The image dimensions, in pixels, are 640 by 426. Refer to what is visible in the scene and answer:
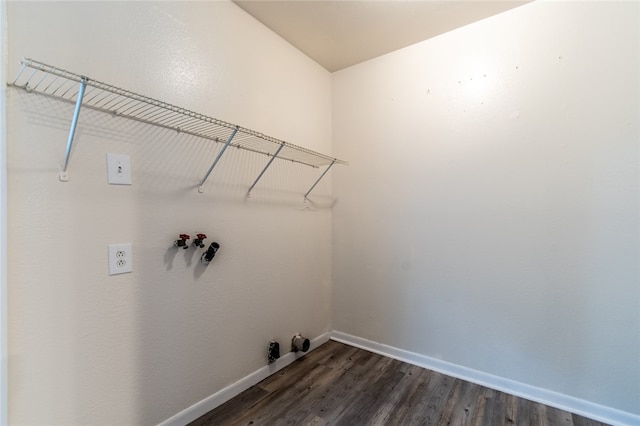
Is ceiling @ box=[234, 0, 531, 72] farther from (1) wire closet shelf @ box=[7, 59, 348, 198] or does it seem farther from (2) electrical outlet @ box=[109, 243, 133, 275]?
(2) electrical outlet @ box=[109, 243, 133, 275]

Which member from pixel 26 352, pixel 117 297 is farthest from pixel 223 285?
pixel 26 352

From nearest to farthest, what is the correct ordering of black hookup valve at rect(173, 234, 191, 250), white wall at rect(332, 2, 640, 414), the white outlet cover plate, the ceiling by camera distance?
the white outlet cover plate, black hookup valve at rect(173, 234, 191, 250), white wall at rect(332, 2, 640, 414), the ceiling

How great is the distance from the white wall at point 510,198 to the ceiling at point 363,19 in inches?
4.5

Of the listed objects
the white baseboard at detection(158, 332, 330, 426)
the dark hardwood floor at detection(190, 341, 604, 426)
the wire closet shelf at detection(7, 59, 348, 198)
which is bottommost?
the dark hardwood floor at detection(190, 341, 604, 426)

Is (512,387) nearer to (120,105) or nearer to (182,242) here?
(182,242)

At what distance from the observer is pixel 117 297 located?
1.28m

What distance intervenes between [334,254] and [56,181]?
1.97 m

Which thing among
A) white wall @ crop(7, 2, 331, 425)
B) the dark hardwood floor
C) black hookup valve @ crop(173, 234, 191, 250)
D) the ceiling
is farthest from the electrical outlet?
the ceiling

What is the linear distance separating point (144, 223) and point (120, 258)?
0.18 m

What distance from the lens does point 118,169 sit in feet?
4.22

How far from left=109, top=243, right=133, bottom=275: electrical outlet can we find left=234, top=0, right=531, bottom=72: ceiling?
5.10 ft

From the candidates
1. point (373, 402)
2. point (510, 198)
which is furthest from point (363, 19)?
point (373, 402)

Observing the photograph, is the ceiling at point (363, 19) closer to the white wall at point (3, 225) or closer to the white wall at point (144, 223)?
the white wall at point (144, 223)

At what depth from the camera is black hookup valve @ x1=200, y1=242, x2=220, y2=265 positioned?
1597 mm
